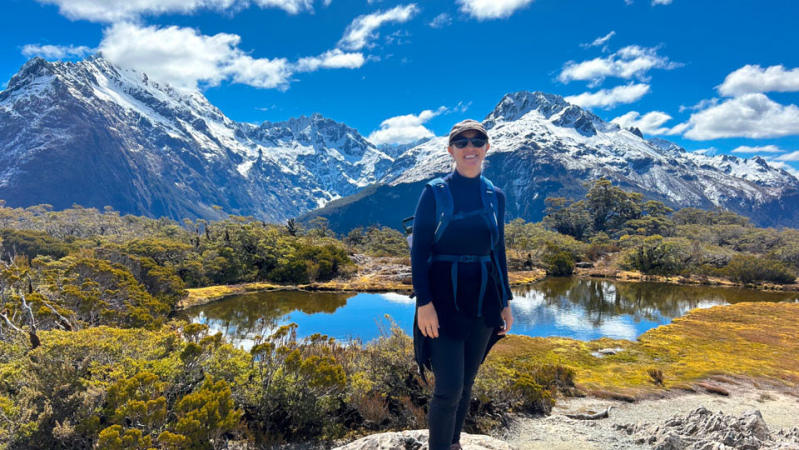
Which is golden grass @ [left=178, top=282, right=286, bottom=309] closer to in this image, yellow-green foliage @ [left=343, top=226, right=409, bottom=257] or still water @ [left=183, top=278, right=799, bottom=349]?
still water @ [left=183, top=278, right=799, bottom=349]

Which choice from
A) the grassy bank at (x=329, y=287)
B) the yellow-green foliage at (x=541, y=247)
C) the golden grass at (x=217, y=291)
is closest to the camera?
the golden grass at (x=217, y=291)

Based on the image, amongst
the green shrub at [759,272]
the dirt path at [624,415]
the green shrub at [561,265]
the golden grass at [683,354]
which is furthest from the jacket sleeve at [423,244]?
the green shrub at [759,272]

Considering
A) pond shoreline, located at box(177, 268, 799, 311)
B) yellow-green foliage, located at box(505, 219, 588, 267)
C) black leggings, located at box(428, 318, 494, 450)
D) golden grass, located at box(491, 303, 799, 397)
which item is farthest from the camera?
yellow-green foliage, located at box(505, 219, 588, 267)

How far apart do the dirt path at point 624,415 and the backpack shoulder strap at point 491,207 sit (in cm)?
334

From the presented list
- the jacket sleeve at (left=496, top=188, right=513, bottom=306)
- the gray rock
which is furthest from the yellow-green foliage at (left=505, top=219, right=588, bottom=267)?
the jacket sleeve at (left=496, top=188, right=513, bottom=306)

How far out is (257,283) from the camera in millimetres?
28344

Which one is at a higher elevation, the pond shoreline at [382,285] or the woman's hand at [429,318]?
the woman's hand at [429,318]

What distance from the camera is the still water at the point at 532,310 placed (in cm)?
1692

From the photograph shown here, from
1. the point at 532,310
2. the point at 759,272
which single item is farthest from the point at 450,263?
the point at 759,272

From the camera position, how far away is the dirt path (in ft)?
15.6

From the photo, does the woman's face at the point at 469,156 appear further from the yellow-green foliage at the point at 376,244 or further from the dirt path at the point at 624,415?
the yellow-green foliage at the point at 376,244

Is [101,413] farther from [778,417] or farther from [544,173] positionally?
[544,173]

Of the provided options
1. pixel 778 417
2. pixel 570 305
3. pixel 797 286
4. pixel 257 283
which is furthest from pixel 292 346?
pixel 797 286

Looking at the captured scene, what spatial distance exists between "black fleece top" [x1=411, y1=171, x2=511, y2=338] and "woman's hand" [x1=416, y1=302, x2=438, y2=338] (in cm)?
4
